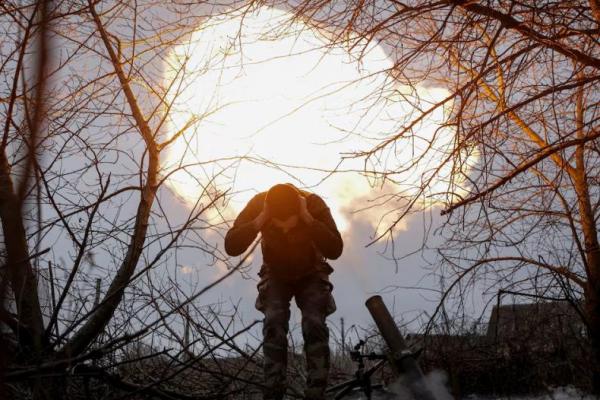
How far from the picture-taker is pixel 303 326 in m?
4.40

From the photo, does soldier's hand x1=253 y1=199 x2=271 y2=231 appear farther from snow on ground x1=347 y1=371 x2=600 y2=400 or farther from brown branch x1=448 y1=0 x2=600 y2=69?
brown branch x1=448 y1=0 x2=600 y2=69

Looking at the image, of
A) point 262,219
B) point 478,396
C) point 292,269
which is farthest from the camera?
point 478,396

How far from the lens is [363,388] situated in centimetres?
507

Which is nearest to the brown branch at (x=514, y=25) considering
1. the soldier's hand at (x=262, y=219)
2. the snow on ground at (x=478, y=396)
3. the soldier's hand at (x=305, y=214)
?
the soldier's hand at (x=305, y=214)

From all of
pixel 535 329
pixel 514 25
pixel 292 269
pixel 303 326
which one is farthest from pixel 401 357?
pixel 535 329

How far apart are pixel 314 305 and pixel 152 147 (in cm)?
208

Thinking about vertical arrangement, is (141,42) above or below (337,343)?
above

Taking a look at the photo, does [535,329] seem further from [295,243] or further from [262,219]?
[262,219]

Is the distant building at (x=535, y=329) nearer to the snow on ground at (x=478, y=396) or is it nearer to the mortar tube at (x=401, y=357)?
the snow on ground at (x=478, y=396)

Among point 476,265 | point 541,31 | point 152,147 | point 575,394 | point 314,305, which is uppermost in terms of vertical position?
point 541,31

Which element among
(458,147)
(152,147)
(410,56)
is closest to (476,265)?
(458,147)

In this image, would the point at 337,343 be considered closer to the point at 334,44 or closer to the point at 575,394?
the point at 575,394

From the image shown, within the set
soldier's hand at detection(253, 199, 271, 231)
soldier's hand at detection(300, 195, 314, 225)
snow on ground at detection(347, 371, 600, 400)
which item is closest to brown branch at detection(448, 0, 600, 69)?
soldier's hand at detection(300, 195, 314, 225)

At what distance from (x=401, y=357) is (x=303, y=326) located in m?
0.76
